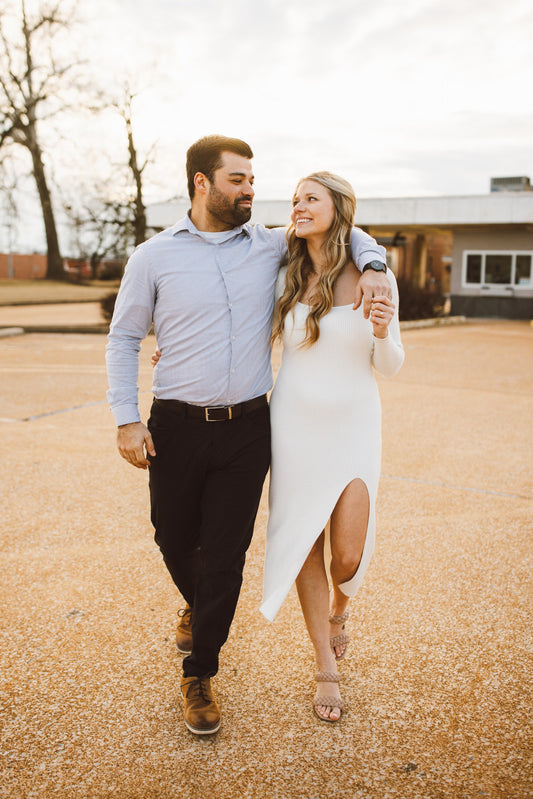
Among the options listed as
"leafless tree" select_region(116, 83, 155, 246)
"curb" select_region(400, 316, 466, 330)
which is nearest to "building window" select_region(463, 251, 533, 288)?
"curb" select_region(400, 316, 466, 330)

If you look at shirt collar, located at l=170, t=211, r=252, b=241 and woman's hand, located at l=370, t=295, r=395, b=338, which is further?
shirt collar, located at l=170, t=211, r=252, b=241

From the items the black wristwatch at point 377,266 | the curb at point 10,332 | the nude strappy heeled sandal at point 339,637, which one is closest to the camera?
the black wristwatch at point 377,266

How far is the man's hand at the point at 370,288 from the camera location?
8.02 ft

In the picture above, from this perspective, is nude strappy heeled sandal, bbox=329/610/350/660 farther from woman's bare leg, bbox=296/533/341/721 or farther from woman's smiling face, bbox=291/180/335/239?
woman's smiling face, bbox=291/180/335/239

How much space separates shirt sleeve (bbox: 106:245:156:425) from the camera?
2.64 metres

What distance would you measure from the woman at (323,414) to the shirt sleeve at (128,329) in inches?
20.4

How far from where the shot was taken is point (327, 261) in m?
2.73

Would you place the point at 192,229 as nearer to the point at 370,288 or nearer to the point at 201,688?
the point at 370,288

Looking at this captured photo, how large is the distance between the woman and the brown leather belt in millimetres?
154

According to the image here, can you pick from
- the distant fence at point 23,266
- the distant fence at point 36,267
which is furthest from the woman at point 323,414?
the distant fence at point 23,266

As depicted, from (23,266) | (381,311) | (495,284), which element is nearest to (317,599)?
(381,311)

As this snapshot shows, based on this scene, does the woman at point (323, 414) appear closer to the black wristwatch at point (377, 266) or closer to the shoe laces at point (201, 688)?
the black wristwatch at point (377, 266)

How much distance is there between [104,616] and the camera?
3.30m

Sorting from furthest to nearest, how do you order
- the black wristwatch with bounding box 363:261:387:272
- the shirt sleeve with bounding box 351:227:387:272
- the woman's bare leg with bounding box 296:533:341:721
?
the woman's bare leg with bounding box 296:533:341:721 < the shirt sleeve with bounding box 351:227:387:272 < the black wristwatch with bounding box 363:261:387:272
